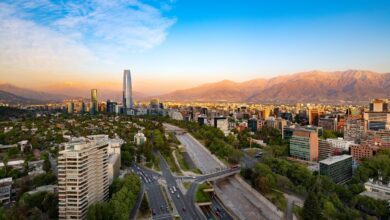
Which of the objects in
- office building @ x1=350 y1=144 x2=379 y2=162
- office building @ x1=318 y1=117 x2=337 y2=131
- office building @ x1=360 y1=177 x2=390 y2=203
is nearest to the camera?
office building @ x1=360 y1=177 x2=390 y2=203

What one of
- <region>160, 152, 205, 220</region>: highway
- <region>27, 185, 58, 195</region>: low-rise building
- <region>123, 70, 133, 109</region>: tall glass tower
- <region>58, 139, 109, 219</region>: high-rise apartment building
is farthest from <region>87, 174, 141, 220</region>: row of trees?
<region>123, 70, 133, 109</region>: tall glass tower

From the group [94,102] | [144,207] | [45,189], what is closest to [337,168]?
[144,207]

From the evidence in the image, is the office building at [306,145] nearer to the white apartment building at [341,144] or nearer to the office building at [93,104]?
the white apartment building at [341,144]

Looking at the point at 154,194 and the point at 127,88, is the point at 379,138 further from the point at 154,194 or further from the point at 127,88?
the point at 127,88

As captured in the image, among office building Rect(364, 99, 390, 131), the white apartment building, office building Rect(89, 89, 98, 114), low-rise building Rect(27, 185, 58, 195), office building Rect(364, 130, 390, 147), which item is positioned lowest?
low-rise building Rect(27, 185, 58, 195)

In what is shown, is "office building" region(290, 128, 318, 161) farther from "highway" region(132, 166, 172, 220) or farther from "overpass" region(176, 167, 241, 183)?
"highway" region(132, 166, 172, 220)

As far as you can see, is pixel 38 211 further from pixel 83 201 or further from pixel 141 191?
pixel 141 191

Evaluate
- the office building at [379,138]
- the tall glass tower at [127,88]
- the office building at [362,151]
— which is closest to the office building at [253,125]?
the office building at [379,138]
